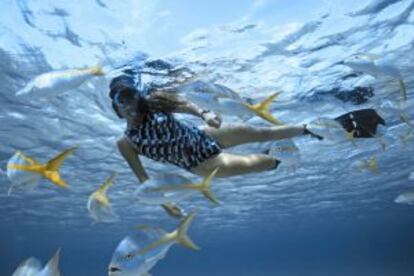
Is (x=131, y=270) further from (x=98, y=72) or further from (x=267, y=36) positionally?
(x=267, y=36)

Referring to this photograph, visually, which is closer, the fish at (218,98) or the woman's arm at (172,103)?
the fish at (218,98)

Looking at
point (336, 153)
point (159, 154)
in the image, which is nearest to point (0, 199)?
point (336, 153)

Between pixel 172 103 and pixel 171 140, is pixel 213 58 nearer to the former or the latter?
pixel 172 103

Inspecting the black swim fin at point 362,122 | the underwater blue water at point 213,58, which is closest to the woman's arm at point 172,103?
the underwater blue water at point 213,58

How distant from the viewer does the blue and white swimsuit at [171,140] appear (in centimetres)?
695

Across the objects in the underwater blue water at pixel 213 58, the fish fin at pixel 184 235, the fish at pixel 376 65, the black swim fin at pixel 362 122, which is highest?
the underwater blue water at pixel 213 58

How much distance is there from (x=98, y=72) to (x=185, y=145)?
7.42 ft

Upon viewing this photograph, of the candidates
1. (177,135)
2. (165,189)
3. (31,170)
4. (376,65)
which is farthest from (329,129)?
(31,170)

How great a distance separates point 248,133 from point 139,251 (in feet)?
11.8

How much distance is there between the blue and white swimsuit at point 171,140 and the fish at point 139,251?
2755mm

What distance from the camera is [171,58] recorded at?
12.7 metres

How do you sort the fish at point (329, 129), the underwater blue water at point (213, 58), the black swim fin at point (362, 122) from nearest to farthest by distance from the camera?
the fish at point (329, 129), the black swim fin at point (362, 122), the underwater blue water at point (213, 58)

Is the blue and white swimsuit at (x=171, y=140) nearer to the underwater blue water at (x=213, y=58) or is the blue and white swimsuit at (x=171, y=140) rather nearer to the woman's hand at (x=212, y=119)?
the woman's hand at (x=212, y=119)

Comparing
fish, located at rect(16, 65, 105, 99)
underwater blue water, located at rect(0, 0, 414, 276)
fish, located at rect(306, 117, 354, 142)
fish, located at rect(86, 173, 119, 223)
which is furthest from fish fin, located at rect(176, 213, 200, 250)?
fish, located at rect(306, 117, 354, 142)
